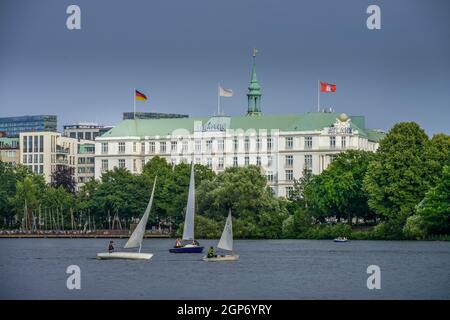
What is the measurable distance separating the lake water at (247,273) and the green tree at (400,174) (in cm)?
917

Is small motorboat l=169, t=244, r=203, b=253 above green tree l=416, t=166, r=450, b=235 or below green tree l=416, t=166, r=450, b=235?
below

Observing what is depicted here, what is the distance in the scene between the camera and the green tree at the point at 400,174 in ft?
559

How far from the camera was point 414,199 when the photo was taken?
558 feet

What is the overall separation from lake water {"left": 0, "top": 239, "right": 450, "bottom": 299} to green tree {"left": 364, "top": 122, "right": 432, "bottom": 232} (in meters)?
9.17

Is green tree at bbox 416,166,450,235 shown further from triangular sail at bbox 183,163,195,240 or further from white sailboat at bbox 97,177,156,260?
white sailboat at bbox 97,177,156,260

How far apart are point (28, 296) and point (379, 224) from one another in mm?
78002

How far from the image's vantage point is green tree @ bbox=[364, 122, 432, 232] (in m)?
170
